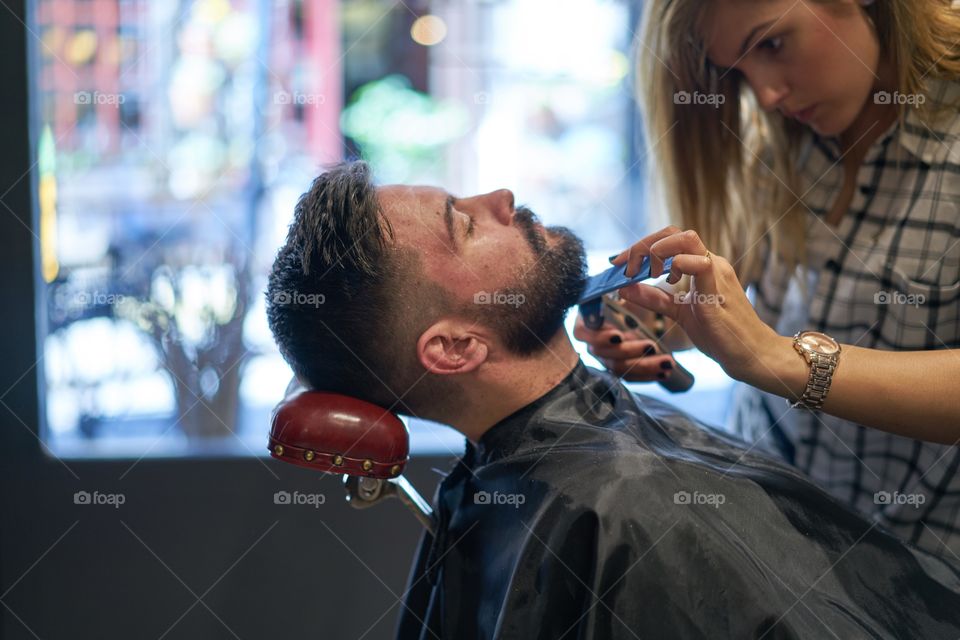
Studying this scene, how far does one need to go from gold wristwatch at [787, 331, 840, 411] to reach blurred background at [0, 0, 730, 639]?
78 centimetres

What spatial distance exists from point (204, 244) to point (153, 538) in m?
1.00

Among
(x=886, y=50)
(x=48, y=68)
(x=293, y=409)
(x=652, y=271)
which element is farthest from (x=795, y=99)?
(x=48, y=68)

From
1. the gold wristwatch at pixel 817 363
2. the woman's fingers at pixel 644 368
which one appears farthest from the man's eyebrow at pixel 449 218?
the gold wristwatch at pixel 817 363

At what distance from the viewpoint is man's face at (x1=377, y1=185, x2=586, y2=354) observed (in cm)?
156

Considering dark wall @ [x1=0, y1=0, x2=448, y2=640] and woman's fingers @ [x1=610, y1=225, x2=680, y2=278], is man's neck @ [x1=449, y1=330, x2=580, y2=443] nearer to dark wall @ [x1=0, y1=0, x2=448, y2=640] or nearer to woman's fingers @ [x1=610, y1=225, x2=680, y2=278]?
woman's fingers @ [x1=610, y1=225, x2=680, y2=278]

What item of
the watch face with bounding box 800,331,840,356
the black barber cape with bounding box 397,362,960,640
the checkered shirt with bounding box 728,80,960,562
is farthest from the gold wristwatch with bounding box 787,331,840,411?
the checkered shirt with bounding box 728,80,960,562

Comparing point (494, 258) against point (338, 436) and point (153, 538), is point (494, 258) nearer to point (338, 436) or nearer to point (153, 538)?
point (338, 436)

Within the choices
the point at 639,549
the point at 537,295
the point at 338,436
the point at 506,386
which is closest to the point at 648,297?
the point at 537,295

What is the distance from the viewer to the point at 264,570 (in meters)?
2.70

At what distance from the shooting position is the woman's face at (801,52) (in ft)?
5.36

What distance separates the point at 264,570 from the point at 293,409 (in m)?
1.42

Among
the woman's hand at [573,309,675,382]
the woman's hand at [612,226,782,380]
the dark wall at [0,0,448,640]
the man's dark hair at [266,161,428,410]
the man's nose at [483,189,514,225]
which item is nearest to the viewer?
the woman's hand at [612,226,782,380]

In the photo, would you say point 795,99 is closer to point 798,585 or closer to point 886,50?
point 886,50

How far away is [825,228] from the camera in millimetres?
1904
